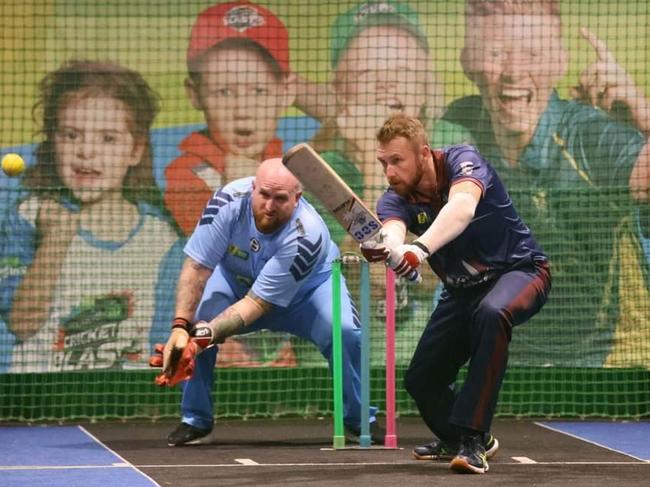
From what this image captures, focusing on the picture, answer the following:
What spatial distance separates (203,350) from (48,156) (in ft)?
8.36

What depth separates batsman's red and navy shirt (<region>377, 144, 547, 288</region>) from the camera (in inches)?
233

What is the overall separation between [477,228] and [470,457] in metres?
0.95

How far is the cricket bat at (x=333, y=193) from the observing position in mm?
5602

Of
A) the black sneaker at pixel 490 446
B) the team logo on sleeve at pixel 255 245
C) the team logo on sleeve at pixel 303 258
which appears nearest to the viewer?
the black sneaker at pixel 490 446

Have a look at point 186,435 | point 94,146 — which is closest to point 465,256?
point 186,435

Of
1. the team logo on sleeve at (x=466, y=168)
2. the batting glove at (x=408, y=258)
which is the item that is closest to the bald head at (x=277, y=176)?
the team logo on sleeve at (x=466, y=168)

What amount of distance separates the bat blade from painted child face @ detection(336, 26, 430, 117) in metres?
3.48

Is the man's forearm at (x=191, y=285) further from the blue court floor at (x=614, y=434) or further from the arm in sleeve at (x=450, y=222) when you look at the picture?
the blue court floor at (x=614, y=434)

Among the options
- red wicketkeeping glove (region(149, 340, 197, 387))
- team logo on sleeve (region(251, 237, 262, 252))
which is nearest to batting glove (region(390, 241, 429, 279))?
red wicketkeeping glove (region(149, 340, 197, 387))

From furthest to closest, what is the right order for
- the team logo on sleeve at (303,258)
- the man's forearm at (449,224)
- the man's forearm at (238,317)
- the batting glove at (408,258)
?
1. the team logo on sleeve at (303,258)
2. the man's forearm at (238,317)
3. the man's forearm at (449,224)
4. the batting glove at (408,258)

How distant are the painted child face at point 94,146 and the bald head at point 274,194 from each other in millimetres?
2235

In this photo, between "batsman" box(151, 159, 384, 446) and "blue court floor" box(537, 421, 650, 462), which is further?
"blue court floor" box(537, 421, 650, 462)

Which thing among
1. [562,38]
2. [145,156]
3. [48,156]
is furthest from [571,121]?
[48,156]

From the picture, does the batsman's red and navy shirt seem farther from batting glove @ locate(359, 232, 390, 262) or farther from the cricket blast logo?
the cricket blast logo
